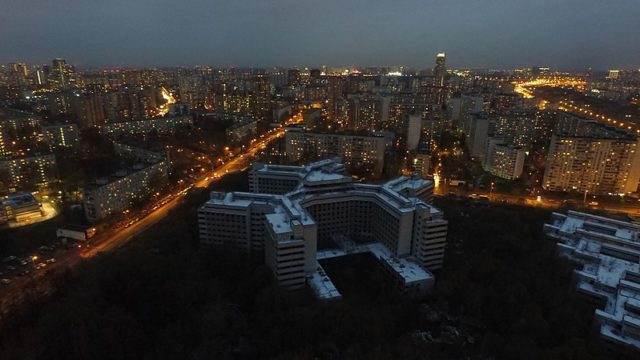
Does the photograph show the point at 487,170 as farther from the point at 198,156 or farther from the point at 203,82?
the point at 203,82

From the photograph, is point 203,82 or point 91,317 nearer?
point 91,317

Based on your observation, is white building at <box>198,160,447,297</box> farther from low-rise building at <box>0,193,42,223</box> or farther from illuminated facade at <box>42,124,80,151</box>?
illuminated facade at <box>42,124,80,151</box>

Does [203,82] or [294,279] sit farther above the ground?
[203,82]

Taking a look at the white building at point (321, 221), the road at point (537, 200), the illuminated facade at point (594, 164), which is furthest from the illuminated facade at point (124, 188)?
the illuminated facade at point (594, 164)

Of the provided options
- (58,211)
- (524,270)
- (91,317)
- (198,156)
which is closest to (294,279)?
(91,317)

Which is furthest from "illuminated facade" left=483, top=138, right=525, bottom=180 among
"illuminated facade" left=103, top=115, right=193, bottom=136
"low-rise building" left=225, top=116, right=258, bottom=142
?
"illuminated facade" left=103, top=115, right=193, bottom=136

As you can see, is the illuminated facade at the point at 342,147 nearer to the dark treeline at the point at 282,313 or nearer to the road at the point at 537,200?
the road at the point at 537,200

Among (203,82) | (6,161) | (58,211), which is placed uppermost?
(203,82)
